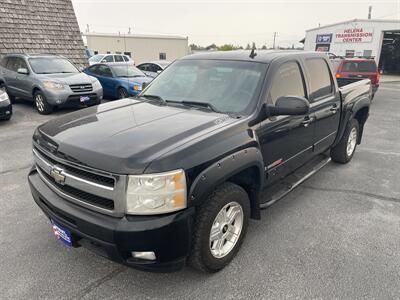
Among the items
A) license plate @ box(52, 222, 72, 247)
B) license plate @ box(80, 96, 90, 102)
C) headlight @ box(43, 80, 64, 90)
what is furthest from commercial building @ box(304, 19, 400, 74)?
license plate @ box(52, 222, 72, 247)

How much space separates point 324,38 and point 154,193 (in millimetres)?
34588

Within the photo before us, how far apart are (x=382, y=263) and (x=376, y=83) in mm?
11376

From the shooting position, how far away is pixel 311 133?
3.89 m

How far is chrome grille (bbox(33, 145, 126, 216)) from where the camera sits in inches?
84.4

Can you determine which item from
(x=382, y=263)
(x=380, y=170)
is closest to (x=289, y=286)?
(x=382, y=263)

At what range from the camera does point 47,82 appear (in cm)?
873

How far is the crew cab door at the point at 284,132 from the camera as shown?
3.10 metres

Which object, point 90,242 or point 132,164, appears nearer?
point 132,164

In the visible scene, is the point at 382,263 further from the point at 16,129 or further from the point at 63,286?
the point at 16,129

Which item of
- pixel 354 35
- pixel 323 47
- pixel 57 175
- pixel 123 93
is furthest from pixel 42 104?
pixel 323 47

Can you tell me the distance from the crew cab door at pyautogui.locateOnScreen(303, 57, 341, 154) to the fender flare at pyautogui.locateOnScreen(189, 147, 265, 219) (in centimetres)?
141

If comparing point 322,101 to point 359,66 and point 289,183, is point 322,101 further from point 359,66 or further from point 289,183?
point 359,66

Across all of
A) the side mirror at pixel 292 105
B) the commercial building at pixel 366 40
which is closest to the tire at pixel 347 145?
the side mirror at pixel 292 105

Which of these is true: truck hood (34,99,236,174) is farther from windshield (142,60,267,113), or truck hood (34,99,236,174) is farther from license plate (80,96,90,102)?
license plate (80,96,90,102)
